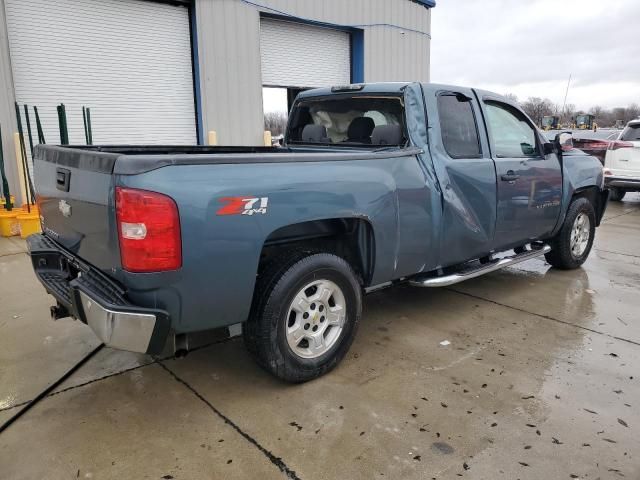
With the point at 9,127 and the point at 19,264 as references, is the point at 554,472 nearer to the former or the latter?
the point at 19,264

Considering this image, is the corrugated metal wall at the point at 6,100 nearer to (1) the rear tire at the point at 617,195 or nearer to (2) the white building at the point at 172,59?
(2) the white building at the point at 172,59

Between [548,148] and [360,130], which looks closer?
[360,130]

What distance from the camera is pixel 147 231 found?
2412mm

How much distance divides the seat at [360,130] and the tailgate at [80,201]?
2.22 metres

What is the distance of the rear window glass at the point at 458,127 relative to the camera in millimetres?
4012

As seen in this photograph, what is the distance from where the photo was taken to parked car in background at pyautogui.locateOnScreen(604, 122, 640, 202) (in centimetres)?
990

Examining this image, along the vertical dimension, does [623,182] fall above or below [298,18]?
below

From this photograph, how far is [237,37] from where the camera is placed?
10227 millimetres

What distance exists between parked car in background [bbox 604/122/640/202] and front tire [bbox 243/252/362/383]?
8.90 m

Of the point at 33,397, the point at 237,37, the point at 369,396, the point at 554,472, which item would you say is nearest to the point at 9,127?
the point at 237,37

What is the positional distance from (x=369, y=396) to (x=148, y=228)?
1641 millimetres

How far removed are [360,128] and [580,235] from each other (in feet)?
10.4

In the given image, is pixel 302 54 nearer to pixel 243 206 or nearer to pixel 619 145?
pixel 619 145

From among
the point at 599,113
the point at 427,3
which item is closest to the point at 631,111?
the point at 599,113
